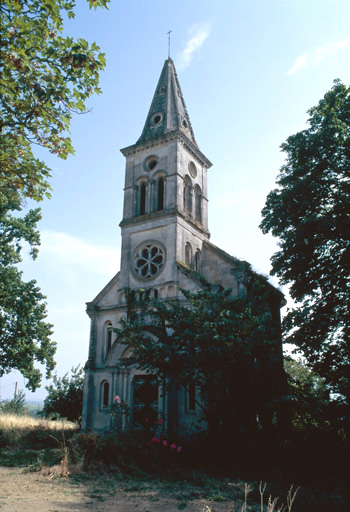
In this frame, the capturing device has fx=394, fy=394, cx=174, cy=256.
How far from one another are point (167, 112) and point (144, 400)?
60.5 ft

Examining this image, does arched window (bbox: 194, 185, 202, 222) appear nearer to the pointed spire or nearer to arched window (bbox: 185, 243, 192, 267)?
arched window (bbox: 185, 243, 192, 267)

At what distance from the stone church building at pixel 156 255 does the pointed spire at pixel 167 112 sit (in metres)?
0.10

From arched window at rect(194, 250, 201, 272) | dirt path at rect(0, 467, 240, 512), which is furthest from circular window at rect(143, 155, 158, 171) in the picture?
dirt path at rect(0, 467, 240, 512)

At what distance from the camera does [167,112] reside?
1057 inches

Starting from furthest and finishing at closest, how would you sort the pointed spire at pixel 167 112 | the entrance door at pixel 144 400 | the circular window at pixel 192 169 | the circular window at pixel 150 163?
1. the pointed spire at pixel 167 112
2. the circular window at pixel 192 169
3. the circular window at pixel 150 163
4. the entrance door at pixel 144 400

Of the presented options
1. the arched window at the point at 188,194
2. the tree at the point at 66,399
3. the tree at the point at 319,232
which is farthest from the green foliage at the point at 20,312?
the tree at the point at 319,232

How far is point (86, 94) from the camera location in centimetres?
898

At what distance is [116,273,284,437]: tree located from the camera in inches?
554

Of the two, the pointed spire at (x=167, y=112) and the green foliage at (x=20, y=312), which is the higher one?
the pointed spire at (x=167, y=112)

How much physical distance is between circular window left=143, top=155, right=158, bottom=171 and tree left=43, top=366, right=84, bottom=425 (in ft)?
45.3

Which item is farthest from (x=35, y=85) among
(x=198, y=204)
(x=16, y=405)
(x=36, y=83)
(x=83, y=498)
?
(x=16, y=405)

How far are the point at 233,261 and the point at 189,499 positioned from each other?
45.4ft

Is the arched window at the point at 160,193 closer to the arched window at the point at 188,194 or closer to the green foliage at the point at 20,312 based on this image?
the arched window at the point at 188,194

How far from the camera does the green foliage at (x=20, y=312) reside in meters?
25.1
